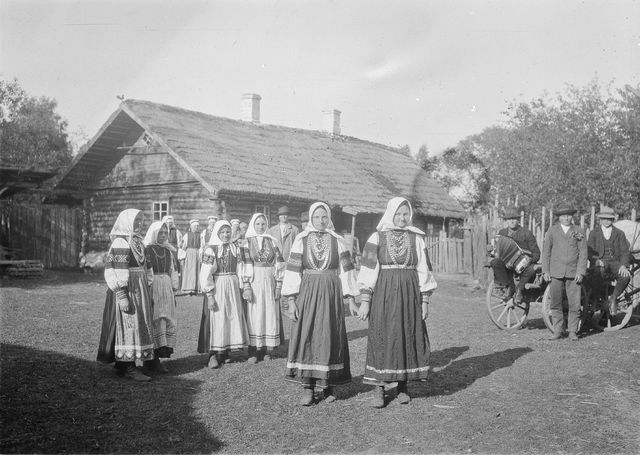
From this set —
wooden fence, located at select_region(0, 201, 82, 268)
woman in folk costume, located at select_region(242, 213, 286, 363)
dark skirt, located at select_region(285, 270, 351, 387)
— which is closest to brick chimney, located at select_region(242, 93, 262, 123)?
wooden fence, located at select_region(0, 201, 82, 268)

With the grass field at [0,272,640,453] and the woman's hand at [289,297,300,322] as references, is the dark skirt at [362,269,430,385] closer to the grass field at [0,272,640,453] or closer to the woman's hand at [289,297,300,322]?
the grass field at [0,272,640,453]

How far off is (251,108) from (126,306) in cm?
1961

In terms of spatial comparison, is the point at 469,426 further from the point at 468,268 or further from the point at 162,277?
the point at 468,268

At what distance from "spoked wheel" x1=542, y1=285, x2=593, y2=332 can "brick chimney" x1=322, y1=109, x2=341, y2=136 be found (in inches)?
798

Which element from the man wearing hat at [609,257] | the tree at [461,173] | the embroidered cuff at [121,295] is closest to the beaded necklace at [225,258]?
the embroidered cuff at [121,295]

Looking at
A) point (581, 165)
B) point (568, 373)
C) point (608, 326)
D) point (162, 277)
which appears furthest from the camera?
point (581, 165)

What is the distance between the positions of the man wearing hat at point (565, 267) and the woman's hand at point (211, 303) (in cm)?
453

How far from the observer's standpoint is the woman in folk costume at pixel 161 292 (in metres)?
6.72

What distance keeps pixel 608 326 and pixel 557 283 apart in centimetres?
158

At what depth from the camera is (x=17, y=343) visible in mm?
7824

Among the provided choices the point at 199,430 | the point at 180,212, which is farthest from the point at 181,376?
the point at 180,212

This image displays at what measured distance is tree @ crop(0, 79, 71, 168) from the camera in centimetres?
3428

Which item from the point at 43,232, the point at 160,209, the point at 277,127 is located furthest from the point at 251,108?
the point at 43,232

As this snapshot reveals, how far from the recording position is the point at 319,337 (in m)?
5.49
